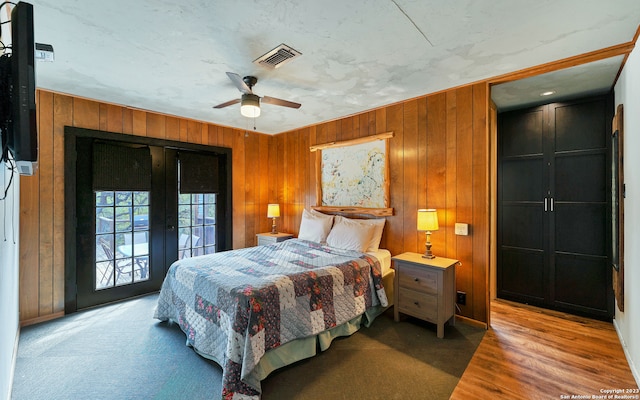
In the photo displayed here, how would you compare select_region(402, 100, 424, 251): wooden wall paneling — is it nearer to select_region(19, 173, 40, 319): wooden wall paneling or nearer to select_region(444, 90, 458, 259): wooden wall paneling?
select_region(444, 90, 458, 259): wooden wall paneling

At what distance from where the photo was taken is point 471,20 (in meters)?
1.87

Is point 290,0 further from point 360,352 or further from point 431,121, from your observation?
point 360,352

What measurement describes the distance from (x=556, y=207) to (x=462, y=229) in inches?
53.2

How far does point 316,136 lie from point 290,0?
113 inches

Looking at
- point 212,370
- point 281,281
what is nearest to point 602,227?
point 281,281

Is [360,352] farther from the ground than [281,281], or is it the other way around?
[281,281]

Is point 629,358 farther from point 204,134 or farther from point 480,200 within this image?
point 204,134

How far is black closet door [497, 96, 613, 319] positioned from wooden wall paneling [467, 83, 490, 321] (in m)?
1.08

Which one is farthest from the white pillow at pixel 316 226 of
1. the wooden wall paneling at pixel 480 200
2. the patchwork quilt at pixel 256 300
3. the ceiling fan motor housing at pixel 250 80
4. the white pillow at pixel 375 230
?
the ceiling fan motor housing at pixel 250 80

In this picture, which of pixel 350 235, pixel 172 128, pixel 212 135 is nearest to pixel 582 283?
pixel 350 235

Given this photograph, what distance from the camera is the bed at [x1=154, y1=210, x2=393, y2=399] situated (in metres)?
1.94

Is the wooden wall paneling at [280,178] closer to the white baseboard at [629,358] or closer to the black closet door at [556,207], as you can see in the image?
the black closet door at [556,207]

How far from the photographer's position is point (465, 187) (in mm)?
2969

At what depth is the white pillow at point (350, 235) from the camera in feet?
11.0
